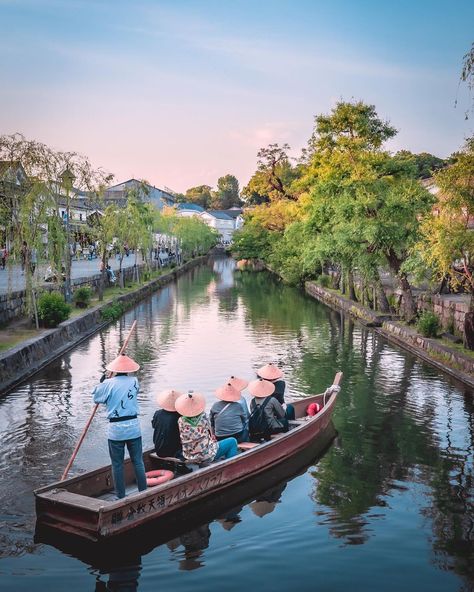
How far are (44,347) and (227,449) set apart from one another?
13.5 meters

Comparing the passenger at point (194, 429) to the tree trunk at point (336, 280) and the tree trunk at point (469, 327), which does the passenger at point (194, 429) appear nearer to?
the tree trunk at point (469, 327)

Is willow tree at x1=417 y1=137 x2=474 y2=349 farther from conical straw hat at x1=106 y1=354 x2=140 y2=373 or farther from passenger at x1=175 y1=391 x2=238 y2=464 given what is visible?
conical straw hat at x1=106 y1=354 x2=140 y2=373

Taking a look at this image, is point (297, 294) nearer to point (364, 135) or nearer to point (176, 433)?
point (364, 135)

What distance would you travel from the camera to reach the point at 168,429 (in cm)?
1116

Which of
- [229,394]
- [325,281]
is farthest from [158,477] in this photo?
[325,281]

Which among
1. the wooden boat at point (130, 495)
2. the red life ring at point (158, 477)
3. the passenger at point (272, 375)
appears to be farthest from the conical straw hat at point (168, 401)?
the passenger at point (272, 375)

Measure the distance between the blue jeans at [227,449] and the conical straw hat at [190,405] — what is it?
0.89m

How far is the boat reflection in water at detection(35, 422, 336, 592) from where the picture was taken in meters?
8.96

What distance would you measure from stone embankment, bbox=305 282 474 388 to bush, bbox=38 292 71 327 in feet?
44.7

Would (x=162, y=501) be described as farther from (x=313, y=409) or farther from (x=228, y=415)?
(x=313, y=409)

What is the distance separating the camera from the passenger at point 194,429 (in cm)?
1086

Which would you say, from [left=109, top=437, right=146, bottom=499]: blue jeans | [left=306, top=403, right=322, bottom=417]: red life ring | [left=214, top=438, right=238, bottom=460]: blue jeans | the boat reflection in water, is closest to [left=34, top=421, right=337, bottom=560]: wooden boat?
the boat reflection in water

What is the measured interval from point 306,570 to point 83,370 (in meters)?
14.6

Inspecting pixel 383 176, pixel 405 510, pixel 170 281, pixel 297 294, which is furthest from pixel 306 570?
pixel 170 281
